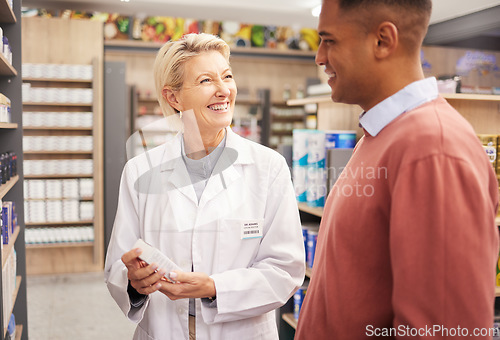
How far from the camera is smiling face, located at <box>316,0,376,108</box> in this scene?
994 mm

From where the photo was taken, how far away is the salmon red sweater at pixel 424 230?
82 centimetres

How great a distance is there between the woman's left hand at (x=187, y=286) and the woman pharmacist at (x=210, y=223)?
5 cm

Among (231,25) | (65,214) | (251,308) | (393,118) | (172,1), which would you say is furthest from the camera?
(231,25)

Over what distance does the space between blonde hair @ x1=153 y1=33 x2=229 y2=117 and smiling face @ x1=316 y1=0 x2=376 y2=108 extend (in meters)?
0.63

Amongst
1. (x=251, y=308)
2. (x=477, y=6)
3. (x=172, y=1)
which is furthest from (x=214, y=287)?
(x=477, y=6)

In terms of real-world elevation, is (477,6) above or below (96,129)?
above

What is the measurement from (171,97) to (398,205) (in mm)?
1048

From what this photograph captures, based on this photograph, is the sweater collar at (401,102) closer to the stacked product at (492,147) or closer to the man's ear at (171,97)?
the man's ear at (171,97)

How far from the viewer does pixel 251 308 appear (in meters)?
1.58

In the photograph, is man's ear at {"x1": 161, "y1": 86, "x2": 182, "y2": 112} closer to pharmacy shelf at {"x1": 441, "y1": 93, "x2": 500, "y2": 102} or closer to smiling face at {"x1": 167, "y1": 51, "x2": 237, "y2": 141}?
smiling face at {"x1": 167, "y1": 51, "x2": 237, "y2": 141}

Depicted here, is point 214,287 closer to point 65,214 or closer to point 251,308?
point 251,308

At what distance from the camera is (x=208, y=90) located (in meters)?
1.61

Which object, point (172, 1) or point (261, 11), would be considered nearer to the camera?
point (172, 1)

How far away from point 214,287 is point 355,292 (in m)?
0.63
